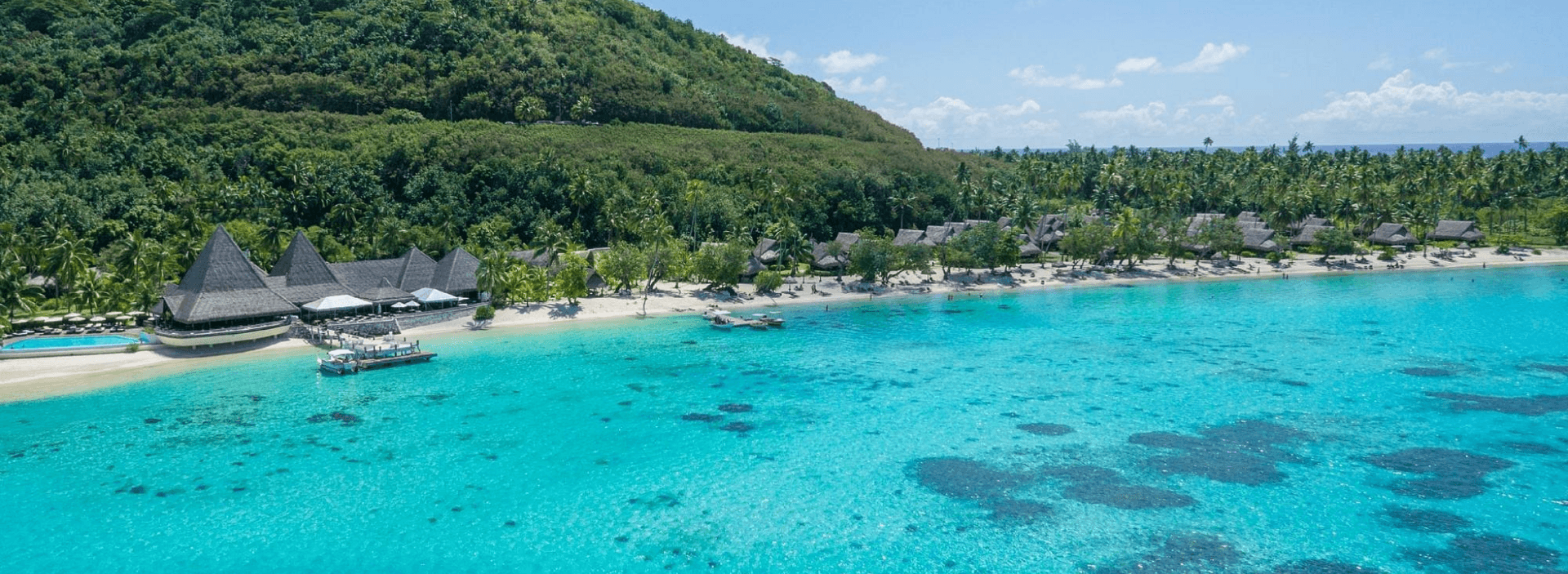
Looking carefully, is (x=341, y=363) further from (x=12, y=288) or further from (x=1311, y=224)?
(x=1311, y=224)

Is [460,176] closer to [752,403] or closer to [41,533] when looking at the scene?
[752,403]

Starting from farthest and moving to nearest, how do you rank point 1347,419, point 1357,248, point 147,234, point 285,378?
1. point 1357,248
2. point 147,234
3. point 285,378
4. point 1347,419

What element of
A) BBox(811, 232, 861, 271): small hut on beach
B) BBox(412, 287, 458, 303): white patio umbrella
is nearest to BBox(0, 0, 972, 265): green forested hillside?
BBox(811, 232, 861, 271): small hut on beach

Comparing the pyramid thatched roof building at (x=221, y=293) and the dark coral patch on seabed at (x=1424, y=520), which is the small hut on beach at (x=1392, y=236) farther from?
the pyramid thatched roof building at (x=221, y=293)

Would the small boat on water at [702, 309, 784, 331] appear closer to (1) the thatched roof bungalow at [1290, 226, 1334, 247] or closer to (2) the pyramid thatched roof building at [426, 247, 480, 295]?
(2) the pyramid thatched roof building at [426, 247, 480, 295]

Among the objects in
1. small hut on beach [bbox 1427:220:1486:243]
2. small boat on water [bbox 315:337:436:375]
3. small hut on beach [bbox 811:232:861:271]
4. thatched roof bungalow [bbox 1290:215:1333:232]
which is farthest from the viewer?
thatched roof bungalow [bbox 1290:215:1333:232]

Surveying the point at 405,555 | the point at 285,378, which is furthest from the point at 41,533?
the point at 285,378

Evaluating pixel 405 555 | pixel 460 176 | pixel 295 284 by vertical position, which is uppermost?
pixel 460 176
